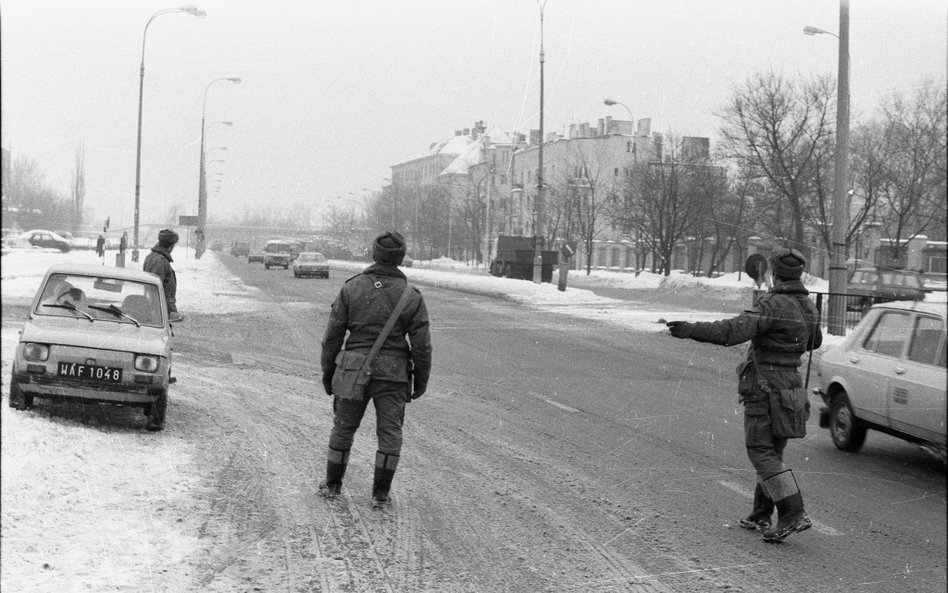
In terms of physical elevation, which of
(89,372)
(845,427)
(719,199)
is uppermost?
(719,199)

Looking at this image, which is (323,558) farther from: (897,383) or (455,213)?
(455,213)

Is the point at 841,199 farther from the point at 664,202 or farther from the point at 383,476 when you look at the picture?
the point at 664,202

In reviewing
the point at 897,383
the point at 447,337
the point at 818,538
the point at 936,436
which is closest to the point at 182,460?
the point at 818,538

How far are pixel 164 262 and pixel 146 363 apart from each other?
3.88 metres

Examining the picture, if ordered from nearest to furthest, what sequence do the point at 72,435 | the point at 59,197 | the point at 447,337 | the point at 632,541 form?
the point at 632,541, the point at 59,197, the point at 72,435, the point at 447,337

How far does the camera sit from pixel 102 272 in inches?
335

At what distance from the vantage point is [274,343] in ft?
53.8

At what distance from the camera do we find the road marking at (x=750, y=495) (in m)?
5.82

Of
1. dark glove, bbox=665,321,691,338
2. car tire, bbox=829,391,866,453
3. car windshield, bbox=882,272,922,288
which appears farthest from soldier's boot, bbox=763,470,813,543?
car windshield, bbox=882,272,922,288

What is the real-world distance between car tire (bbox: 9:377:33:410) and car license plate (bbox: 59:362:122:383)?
0.28 meters

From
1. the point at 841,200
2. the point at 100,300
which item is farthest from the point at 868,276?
the point at 841,200

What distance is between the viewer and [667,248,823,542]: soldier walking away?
5.50m

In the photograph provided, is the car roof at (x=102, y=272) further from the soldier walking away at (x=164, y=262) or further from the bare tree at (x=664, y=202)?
the bare tree at (x=664, y=202)

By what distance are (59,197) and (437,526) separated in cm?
331
